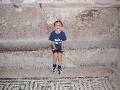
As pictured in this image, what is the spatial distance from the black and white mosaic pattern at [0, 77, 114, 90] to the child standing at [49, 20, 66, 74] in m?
0.19

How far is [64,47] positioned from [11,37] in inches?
24.2

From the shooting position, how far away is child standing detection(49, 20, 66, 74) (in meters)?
2.74

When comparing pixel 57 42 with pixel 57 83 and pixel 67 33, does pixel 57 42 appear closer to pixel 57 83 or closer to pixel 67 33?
pixel 67 33

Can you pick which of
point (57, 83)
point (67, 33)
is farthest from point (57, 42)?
point (57, 83)

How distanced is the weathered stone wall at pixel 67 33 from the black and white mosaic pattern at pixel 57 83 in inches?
9.8

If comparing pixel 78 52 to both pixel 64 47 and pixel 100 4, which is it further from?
pixel 100 4

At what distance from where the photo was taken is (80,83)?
2764 mm

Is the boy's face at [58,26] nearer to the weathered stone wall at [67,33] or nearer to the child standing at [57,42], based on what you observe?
the child standing at [57,42]

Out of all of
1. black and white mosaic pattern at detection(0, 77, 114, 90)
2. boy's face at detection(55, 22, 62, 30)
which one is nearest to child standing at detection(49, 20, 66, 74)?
boy's face at detection(55, 22, 62, 30)

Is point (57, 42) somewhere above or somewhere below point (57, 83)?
above

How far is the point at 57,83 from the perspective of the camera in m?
2.76

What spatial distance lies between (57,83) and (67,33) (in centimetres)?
58

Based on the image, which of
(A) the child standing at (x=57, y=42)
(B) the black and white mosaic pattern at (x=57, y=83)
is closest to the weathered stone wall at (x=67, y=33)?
(A) the child standing at (x=57, y=42)

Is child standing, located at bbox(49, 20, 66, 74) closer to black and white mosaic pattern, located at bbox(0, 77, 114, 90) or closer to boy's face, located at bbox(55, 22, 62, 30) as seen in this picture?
boy's face, located at bbox(55, 22, 62, 30)
